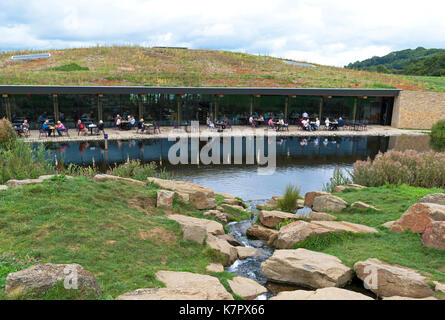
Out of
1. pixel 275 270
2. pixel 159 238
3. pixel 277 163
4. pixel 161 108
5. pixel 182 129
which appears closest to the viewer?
pixel 275 270

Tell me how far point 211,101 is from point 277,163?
1348 centimetres

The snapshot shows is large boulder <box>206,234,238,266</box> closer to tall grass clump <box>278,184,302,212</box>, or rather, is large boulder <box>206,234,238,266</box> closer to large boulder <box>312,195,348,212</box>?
tall grass clump <box>278,184,302,212</box>

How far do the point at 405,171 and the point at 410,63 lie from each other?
75.7 metres

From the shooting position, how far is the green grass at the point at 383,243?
627 cm

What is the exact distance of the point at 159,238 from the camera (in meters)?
6.95

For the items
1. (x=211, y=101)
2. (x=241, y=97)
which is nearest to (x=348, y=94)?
(x=241, y=97)

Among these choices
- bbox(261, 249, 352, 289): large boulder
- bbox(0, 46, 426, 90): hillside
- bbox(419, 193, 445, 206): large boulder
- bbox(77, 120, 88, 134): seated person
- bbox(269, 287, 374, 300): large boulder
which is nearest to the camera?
bbox(269, 287, 374, 300): large boulder

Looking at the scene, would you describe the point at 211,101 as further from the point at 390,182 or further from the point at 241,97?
the point at 390,182

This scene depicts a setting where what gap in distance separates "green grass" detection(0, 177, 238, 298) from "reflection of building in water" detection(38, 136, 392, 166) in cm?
749

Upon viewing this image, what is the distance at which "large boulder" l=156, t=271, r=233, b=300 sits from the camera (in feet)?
15.9

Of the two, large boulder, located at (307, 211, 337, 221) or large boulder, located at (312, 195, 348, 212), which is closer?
large boulder, located at (307, 211, 337, 221)

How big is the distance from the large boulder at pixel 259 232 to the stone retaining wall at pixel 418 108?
24.6 metres

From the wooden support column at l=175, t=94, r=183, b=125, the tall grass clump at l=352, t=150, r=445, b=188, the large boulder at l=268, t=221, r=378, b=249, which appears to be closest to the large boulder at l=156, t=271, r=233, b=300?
the large boulder at l=268, t=221, r=378, b=249

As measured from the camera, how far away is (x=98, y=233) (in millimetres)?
6426
